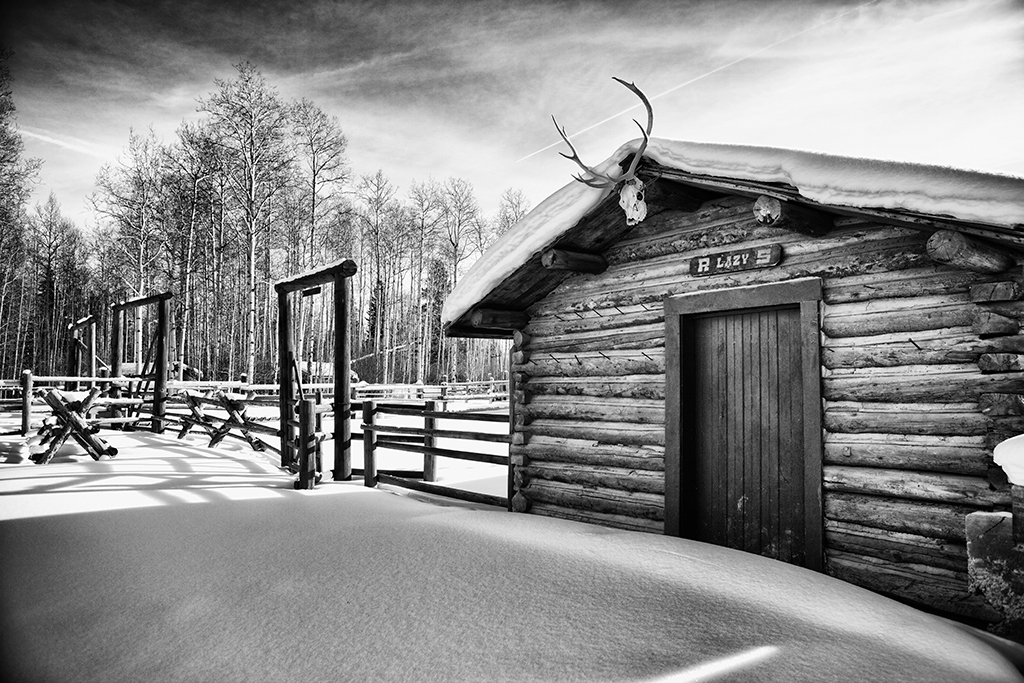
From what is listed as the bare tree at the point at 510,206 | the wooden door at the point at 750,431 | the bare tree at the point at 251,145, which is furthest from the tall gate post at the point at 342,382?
the bare tree at the point at 510,206

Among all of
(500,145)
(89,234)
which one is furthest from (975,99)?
(89,234)

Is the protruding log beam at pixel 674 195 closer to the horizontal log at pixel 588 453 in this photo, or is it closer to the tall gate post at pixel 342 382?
the horizontal log at pixel 588 453

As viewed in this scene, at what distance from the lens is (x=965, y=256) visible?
3.82 m

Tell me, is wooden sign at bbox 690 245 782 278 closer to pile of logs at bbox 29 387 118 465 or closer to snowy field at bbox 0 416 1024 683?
snowy field at bbox 0 416 1024 683

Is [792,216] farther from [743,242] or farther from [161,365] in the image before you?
[161,365]

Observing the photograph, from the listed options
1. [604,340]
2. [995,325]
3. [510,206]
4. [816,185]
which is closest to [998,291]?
[995,325]

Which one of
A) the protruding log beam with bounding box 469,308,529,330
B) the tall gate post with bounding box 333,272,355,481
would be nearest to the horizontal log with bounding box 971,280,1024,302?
the protruding log beam with bounding box 469,308,529,330

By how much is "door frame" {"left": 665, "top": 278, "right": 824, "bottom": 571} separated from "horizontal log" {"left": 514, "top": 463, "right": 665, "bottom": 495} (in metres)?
0.23

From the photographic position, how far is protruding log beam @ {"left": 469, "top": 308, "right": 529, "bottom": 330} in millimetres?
6879

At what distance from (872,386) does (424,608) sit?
3693mm

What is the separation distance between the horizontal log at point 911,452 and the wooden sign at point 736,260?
61.6 inches

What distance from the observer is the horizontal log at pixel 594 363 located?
19.8 ft

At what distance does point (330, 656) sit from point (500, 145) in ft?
27.0

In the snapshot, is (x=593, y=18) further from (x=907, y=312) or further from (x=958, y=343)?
(x=958, y=343)
